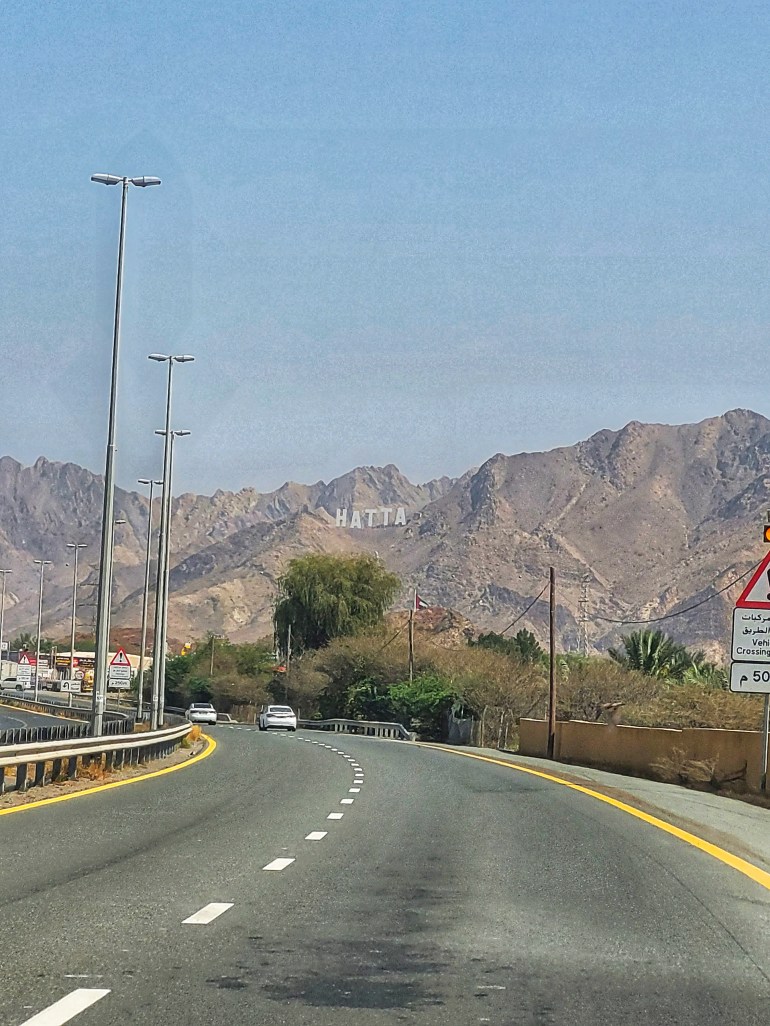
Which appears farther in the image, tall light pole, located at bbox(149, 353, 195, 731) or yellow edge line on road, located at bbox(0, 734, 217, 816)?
tall light pole, located at bbox(149, 353, 195, 731)

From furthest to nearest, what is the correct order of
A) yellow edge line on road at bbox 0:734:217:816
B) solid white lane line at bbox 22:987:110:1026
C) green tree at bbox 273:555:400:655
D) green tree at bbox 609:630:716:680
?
green tree at bbox 273:555:400:655 < green tree at bbox 609:630:716:680 < yellow edge line on road at bbox 0:734:217:816 < solid white lane line at bbox 22:987:110:1026

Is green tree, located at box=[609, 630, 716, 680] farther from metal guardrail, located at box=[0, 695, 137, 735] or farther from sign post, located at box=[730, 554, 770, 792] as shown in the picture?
sign post, located at box=[730, 554, 770, 792]

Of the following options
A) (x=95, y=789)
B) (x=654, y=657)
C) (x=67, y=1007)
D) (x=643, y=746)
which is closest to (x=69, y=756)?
(x=95, y=789)

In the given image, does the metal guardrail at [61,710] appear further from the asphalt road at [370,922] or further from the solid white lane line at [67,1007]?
the solid white lane line at [67,1007]

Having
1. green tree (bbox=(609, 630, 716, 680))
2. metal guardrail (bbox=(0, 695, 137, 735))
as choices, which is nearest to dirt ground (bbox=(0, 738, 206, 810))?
metal guardrail (bbox=(0, 695, 137, 735))

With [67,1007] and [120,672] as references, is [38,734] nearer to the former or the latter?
[120,672]

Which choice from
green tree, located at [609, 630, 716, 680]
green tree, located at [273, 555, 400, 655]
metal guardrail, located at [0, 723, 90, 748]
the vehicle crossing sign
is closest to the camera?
metal guardrail, located at [0, 723, 90, 748]

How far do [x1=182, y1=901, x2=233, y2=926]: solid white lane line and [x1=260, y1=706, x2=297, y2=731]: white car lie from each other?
235 ft

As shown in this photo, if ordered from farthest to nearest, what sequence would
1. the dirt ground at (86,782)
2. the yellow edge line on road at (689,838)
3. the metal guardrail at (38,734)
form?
the metal guardrail at (38,734) → the dirt ground at (86,782) → the yellow edge line on road at (689,838)

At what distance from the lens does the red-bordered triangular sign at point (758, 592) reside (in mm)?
21469

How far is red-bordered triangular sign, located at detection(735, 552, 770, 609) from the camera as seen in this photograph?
21.5 metres

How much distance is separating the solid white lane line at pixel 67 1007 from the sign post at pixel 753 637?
14.8 m

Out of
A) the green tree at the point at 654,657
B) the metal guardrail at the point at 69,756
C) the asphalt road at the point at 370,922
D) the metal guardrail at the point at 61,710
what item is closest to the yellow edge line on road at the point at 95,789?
the asphalt road at the point at 370,922

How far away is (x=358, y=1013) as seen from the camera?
7555mm
